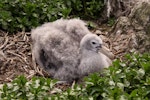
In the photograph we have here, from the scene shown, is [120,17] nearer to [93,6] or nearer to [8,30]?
[93,6]

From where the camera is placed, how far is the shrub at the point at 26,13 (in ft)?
21.5

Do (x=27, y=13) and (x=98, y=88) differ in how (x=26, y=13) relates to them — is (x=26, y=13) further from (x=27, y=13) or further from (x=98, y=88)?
(x=98, y=88)

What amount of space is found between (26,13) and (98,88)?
204 cm

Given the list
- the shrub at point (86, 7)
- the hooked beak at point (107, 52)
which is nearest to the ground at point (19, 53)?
the hooked beak at point (107, 52)

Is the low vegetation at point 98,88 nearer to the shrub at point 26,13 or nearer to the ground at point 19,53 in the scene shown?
the ground at point 19,53

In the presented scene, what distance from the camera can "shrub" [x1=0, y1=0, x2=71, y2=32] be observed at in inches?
259

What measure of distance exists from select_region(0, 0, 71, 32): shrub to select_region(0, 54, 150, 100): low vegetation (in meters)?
1.62

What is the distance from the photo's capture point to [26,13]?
6621 mm

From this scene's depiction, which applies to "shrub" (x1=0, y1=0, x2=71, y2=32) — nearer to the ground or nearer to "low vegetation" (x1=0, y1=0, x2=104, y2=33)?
"low vegetation" (x1=0, y1=0, x2=104, y2=33)

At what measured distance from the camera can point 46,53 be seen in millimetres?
5973

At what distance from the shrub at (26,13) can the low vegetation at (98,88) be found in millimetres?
1623

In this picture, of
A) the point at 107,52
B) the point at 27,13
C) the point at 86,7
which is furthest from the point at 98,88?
the point at 86,7

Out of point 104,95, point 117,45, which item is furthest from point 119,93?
point 117,45

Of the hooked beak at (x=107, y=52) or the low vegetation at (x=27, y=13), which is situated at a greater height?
the low vegetation at (x=27, y=13)
